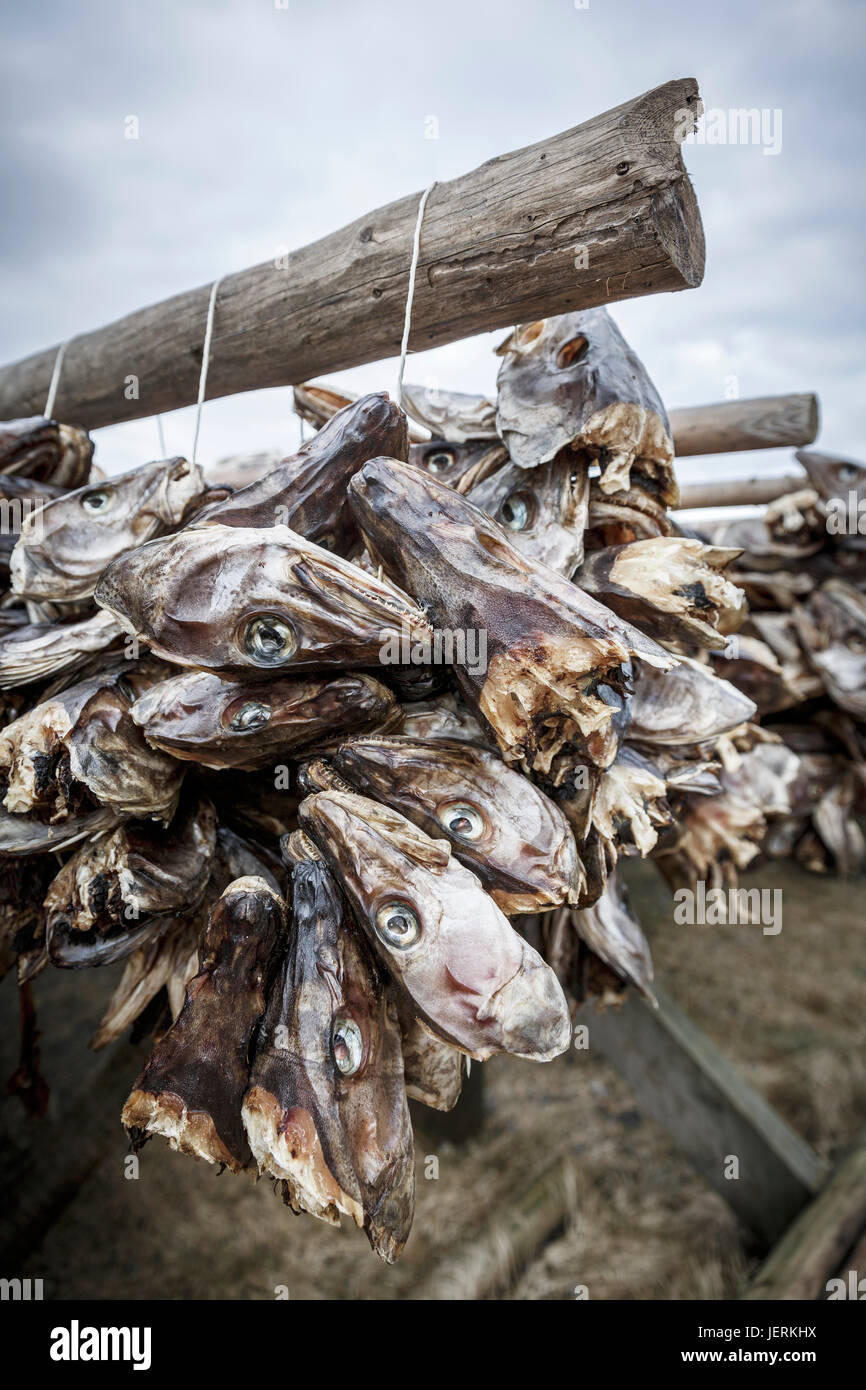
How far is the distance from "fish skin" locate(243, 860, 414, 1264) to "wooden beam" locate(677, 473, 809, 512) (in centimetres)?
195

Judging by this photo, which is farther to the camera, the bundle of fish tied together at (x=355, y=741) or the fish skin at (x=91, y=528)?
the fish skin at (x=91, y=528)

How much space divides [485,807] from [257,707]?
212mm

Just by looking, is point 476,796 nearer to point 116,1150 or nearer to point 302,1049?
point 302,1049

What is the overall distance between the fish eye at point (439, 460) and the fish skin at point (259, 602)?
40 cm

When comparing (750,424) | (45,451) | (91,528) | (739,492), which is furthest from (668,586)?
(739,492)

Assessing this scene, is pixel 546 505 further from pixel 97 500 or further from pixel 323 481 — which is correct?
pixel 97 500

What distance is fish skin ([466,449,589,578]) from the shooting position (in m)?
0.89

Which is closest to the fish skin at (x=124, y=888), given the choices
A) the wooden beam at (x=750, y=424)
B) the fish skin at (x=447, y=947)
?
the fish skin at (x=447, y=947)

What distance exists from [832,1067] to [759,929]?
892mm

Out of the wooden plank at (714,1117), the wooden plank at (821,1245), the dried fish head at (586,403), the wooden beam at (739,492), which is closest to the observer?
the dried fish head at (586,403)

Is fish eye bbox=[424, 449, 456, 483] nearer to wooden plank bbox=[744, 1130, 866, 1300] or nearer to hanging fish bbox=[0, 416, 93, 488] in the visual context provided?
hanging fish bbox=[0, 416, 93, 488]

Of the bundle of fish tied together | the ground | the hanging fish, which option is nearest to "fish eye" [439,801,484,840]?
the bundle of fish tied together

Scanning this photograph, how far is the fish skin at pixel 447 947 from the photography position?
2.06ft

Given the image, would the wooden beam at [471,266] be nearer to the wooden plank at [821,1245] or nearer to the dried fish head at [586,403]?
the dried fish head at [586,403]
